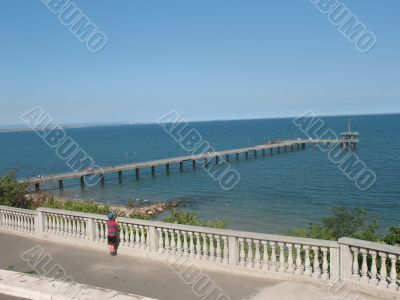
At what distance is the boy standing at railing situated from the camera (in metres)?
10.2

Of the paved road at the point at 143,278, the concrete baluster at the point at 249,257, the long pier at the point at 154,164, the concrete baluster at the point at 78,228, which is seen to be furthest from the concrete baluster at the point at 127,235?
the long pier at the point at 154,164

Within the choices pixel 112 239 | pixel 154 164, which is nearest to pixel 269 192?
→ pixel 154 164

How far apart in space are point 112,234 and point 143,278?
182 centimetres

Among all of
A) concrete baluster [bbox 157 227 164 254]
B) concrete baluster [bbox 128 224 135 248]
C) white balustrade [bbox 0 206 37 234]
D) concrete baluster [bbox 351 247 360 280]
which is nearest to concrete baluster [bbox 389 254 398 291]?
concrete baluster [bbox 351 247 360 280]

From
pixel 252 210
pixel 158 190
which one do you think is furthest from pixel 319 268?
pixel 158 190

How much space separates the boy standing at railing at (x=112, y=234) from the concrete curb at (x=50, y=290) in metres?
2.05

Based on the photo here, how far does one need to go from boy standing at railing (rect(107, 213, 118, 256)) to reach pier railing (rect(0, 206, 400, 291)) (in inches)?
9.8

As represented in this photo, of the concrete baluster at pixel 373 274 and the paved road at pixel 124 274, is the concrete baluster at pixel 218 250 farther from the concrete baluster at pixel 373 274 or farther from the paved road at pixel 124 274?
the concrete baluster at pixel 373 274

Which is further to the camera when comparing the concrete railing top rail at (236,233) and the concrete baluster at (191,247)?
the concrete baluster at (191,247)

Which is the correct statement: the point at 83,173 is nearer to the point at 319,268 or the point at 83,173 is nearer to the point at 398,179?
the point at 398,179

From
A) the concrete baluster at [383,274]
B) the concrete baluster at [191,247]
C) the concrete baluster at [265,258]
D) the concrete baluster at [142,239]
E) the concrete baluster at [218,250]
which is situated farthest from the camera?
the concrete baluster at [142,239]

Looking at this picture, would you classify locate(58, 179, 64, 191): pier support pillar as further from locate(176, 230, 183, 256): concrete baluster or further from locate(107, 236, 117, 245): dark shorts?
locate(176, 230, 183, 256): concrete baluster

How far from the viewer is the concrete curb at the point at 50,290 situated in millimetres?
7527

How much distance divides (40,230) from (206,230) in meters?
5.35
